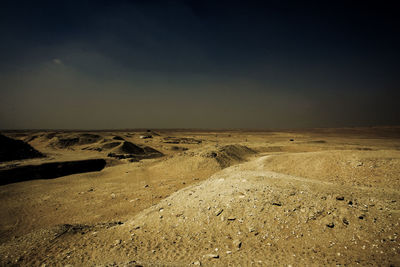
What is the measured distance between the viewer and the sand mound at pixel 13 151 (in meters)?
14.7

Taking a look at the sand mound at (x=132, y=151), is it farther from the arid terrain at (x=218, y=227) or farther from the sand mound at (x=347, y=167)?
the sand mound at (x=347, y=167)

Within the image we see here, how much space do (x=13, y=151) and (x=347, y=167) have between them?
949 inches

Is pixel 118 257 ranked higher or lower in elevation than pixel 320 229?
lower

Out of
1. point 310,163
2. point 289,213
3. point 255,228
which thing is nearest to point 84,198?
point 255,228

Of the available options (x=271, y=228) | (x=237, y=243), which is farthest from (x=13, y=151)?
(x=271, y=228)

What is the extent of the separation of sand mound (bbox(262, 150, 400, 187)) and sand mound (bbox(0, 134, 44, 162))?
19.0 m

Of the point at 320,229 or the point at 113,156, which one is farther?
the point at 113,156

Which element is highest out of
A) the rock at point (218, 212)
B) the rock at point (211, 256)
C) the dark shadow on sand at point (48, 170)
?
the rock at point (218, 212)

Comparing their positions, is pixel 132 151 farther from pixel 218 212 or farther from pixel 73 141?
pixel 218 212

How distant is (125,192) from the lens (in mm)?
9367

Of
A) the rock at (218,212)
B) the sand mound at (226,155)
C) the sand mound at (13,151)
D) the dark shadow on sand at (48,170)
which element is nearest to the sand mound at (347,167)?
the sand mound at (226,155)

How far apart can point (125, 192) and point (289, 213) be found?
7.74 meters

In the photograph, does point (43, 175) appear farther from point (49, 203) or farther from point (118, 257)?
point (118, 257)

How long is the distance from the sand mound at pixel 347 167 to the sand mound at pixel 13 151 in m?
19.0
